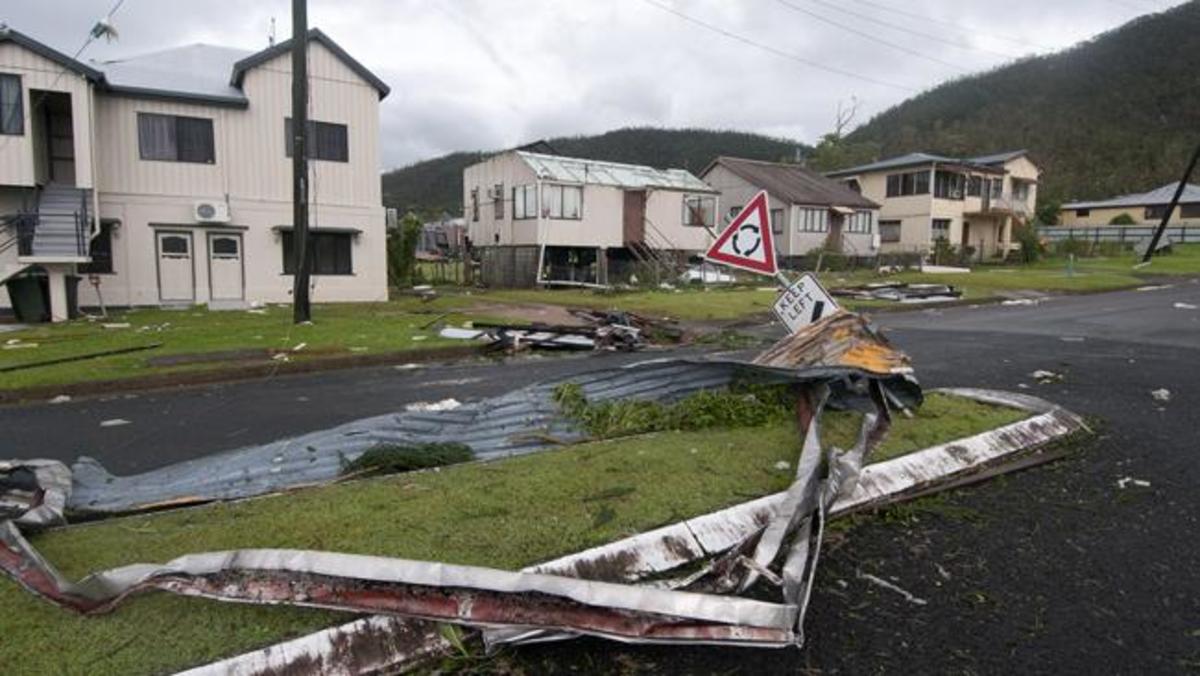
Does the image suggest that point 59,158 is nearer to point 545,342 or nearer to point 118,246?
point 118,246

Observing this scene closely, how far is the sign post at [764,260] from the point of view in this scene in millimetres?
6414

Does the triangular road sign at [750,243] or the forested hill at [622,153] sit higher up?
the forested hill at [622,153]

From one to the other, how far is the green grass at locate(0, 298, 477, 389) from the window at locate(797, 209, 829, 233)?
1148 inches

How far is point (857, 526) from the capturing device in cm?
430

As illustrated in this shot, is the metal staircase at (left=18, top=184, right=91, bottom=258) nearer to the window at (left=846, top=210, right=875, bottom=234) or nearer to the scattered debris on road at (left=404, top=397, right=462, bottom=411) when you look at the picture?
the scattered debris on road at (left=404, top=397, right=462, bottom=411)

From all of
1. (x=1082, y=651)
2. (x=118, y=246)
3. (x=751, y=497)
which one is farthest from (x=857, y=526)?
(x=118, y=246)

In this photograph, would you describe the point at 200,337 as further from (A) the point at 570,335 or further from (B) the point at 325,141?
(B) the point at 325,141

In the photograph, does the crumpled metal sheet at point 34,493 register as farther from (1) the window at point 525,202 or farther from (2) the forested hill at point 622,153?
(2) the forested hill at point 622,153

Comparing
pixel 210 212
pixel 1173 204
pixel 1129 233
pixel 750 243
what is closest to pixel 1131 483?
pixel 750 243

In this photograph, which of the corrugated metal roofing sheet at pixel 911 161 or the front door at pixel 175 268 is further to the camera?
the corrugated metal roofing sheet at pixel 911 161

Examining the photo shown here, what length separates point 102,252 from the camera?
2061 cm

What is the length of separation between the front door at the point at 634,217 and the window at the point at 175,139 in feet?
57.3

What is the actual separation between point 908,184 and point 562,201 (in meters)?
29.5

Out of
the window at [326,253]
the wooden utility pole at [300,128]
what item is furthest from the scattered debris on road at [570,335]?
the window at [326,253]
